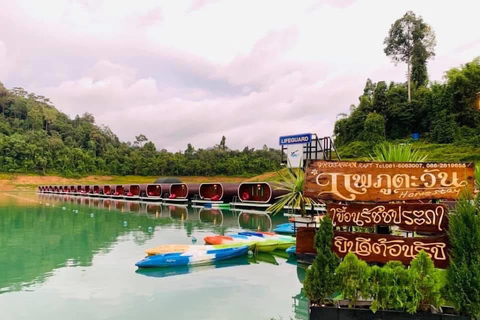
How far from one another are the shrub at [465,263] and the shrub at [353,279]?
896mm

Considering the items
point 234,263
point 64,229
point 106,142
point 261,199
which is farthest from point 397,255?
point 106,142

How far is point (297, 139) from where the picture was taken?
835 inches

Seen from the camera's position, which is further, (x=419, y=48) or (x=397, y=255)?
(x=419, y=48)

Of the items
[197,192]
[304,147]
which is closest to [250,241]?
[304,147]

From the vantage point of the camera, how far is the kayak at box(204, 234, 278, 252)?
10852mm

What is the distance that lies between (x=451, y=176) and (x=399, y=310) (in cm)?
196

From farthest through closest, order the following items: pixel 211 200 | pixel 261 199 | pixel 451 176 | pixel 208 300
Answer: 1. pixel 211 200
2. pixel 261 199
3. pixel 208 300
4. pixel 451 176

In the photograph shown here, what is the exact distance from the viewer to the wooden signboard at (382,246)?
445 centimetres

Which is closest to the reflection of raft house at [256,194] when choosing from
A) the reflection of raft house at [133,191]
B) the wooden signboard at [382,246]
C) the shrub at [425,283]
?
the reflection of raft house at [133,191]

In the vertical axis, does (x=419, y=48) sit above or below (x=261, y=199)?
above

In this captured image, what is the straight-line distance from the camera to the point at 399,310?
4.08 metres

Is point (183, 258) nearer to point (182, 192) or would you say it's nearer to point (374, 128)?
point (182, 192)

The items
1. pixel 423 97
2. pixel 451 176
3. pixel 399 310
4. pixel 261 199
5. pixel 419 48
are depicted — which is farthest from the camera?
pixel 419 48

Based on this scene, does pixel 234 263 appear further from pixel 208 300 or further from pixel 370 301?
pixel 370 301
